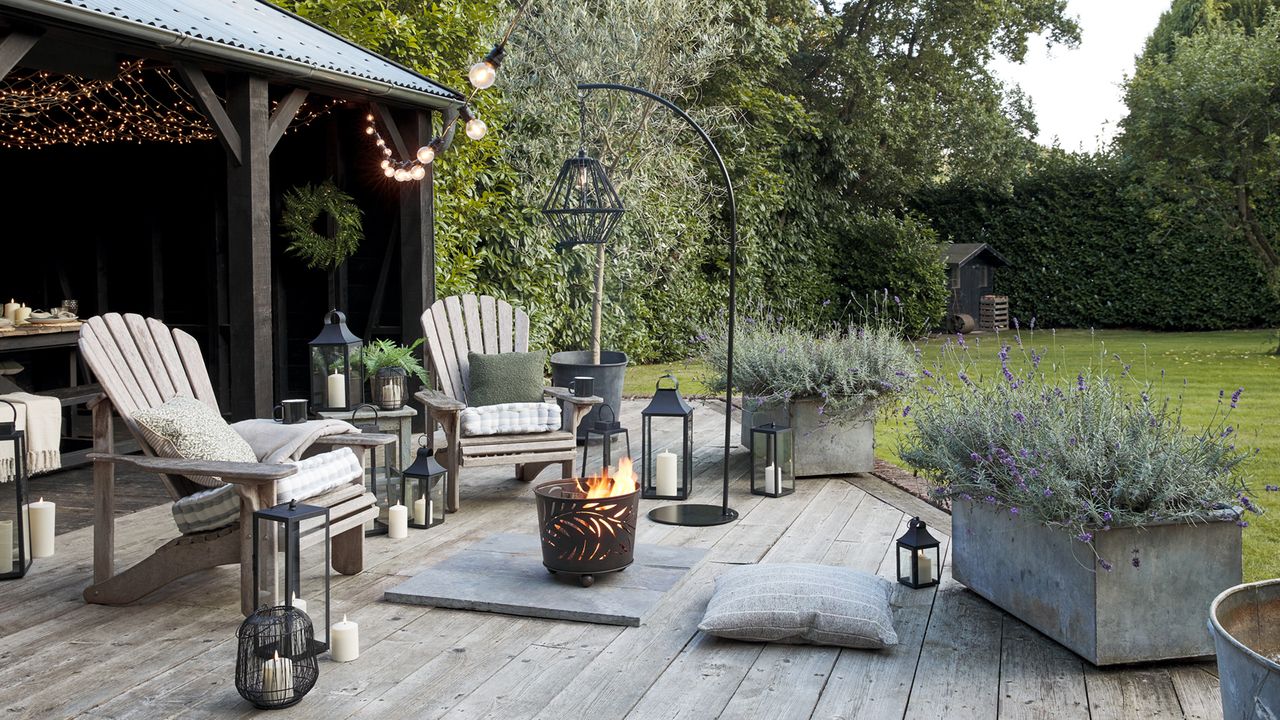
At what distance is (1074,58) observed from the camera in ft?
53.8

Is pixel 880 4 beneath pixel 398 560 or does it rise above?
above

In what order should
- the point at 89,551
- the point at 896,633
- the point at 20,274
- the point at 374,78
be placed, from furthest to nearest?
the point at 20,274 → the point at 374,78 → the point at 89,551 → the point at 896,633

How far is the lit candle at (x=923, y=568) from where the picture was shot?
3.52 m

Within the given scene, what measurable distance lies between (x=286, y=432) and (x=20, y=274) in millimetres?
5244

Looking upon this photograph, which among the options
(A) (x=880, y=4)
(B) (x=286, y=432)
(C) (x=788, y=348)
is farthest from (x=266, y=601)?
(A) (x=880, y=4)

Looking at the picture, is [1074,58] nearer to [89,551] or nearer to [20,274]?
[20,274]

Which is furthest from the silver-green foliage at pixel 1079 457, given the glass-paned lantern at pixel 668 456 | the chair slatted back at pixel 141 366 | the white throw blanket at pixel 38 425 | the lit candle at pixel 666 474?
the white throw blanket at pixel 38 425

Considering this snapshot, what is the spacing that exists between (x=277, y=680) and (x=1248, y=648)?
2.08 metres

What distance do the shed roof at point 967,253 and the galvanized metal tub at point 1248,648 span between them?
12.5 metres

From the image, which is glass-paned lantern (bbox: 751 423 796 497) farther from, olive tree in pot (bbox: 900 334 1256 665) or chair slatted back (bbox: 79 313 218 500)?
chair slatted back (bbox: 79 313 218 500)

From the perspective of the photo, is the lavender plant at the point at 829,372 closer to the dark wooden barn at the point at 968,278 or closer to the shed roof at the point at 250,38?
the shed roof at the point at 250,38

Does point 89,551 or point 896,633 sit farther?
point 89,551

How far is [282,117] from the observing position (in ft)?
16.6

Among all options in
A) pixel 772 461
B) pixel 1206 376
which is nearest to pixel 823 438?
pixel 772 461
